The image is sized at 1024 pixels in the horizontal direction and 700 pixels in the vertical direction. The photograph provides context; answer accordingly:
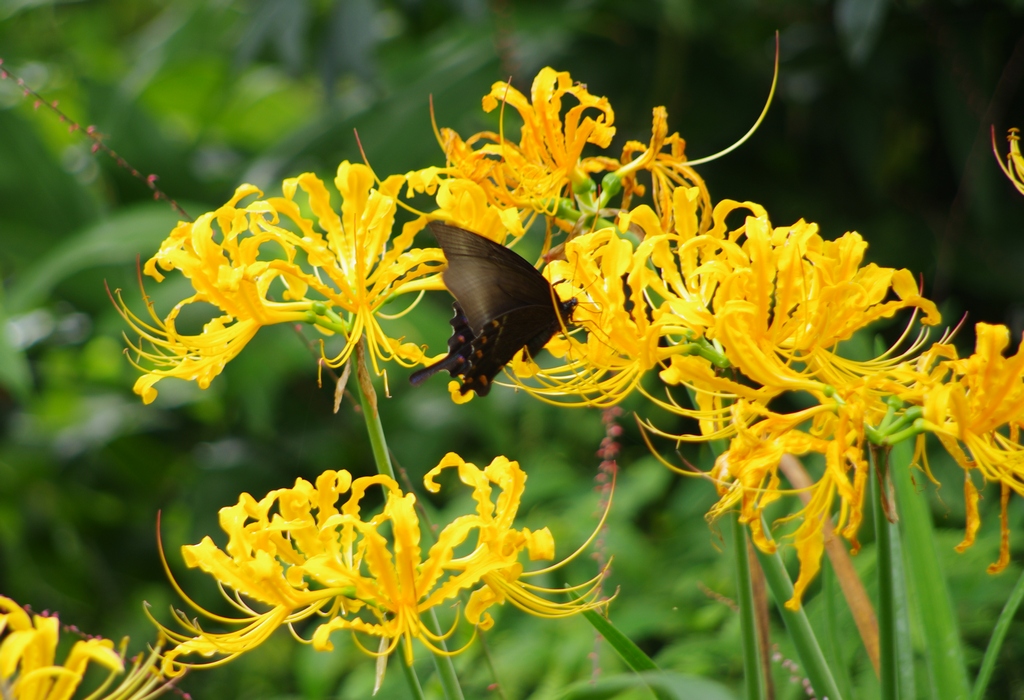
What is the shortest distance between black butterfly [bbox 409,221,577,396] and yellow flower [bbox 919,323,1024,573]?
217 mm

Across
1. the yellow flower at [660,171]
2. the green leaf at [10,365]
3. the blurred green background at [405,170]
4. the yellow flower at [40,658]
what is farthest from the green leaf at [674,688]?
the green leaf at [10,365]

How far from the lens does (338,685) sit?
4.87 ft

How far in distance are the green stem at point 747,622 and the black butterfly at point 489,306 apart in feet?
0.56

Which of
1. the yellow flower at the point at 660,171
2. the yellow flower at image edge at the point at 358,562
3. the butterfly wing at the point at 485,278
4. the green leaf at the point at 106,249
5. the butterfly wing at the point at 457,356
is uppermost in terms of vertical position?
the yellow flower at the point at 660,171

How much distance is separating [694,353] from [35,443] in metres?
1.82

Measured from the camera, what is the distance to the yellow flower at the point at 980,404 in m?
0.49

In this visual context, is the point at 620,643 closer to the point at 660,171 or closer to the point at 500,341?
the point at 500,341

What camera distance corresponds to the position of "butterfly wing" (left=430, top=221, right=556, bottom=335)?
597 mm

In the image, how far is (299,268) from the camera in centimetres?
62

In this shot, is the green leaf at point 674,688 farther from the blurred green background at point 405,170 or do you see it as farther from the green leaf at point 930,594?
the blurred green background at point 405,170

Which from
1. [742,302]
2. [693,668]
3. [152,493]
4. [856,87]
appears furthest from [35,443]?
[742,302]

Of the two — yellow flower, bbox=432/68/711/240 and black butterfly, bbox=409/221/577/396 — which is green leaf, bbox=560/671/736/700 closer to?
Result: black butterfly, bbox=409/221/577/396

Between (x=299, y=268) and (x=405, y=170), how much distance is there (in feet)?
3.76

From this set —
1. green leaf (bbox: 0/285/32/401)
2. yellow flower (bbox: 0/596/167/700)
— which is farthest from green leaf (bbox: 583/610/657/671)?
green leaf (bbox: 0/285/32/401)
